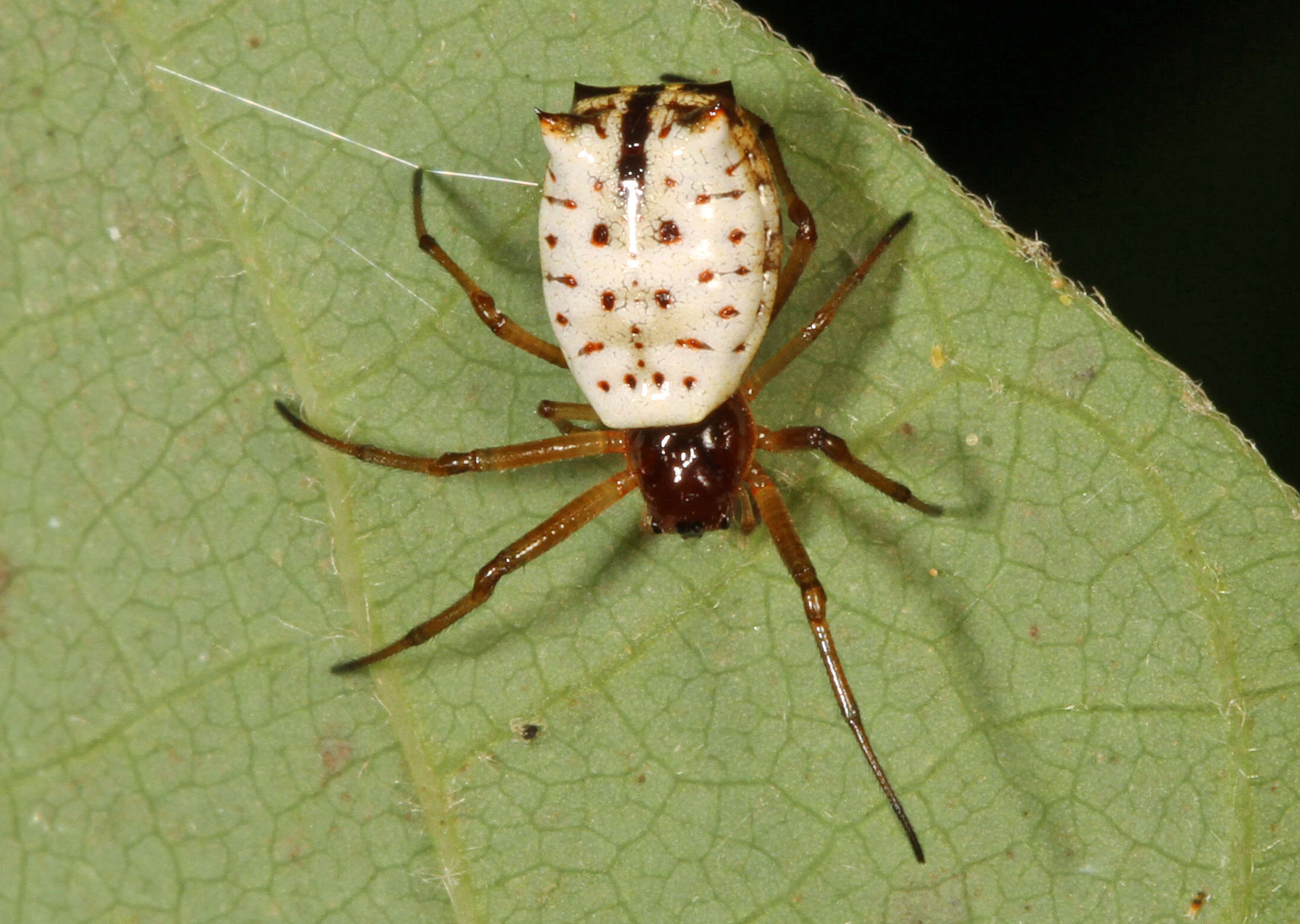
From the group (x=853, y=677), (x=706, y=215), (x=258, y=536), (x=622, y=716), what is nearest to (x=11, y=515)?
(x=258, y=536)

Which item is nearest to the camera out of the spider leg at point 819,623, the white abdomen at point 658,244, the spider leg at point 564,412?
the white abdomen at point 658,244

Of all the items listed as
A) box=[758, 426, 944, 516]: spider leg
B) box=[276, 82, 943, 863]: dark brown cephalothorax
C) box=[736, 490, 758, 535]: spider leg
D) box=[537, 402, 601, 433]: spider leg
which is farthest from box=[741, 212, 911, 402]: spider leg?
box=[537, 402, 601, 433]: spider leg

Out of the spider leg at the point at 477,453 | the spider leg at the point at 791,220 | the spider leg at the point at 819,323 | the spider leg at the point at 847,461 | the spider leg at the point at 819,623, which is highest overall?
the spider leg at the point at 791,220

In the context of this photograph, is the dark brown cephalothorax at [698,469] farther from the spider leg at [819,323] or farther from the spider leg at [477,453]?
the spider leg at [477,453]

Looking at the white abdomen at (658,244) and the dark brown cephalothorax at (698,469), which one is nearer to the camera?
the white abdomen at (658,244)

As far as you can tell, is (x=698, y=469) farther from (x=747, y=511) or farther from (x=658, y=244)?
(x=658, y=244)

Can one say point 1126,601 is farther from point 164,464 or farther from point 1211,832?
point 164,464

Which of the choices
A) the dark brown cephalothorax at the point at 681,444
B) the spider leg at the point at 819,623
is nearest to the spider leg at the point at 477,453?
the dark brown cephalothorax at the point at 681,444

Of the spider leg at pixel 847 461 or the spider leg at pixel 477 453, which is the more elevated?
the spider leg at pixel 477 453

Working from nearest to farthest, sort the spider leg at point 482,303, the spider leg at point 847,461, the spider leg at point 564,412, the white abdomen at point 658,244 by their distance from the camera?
the white abdomen at point 658,244 < the spider leg at point 847,461 < the spider leg at point 482,303 < the spider leg at point 564,412
